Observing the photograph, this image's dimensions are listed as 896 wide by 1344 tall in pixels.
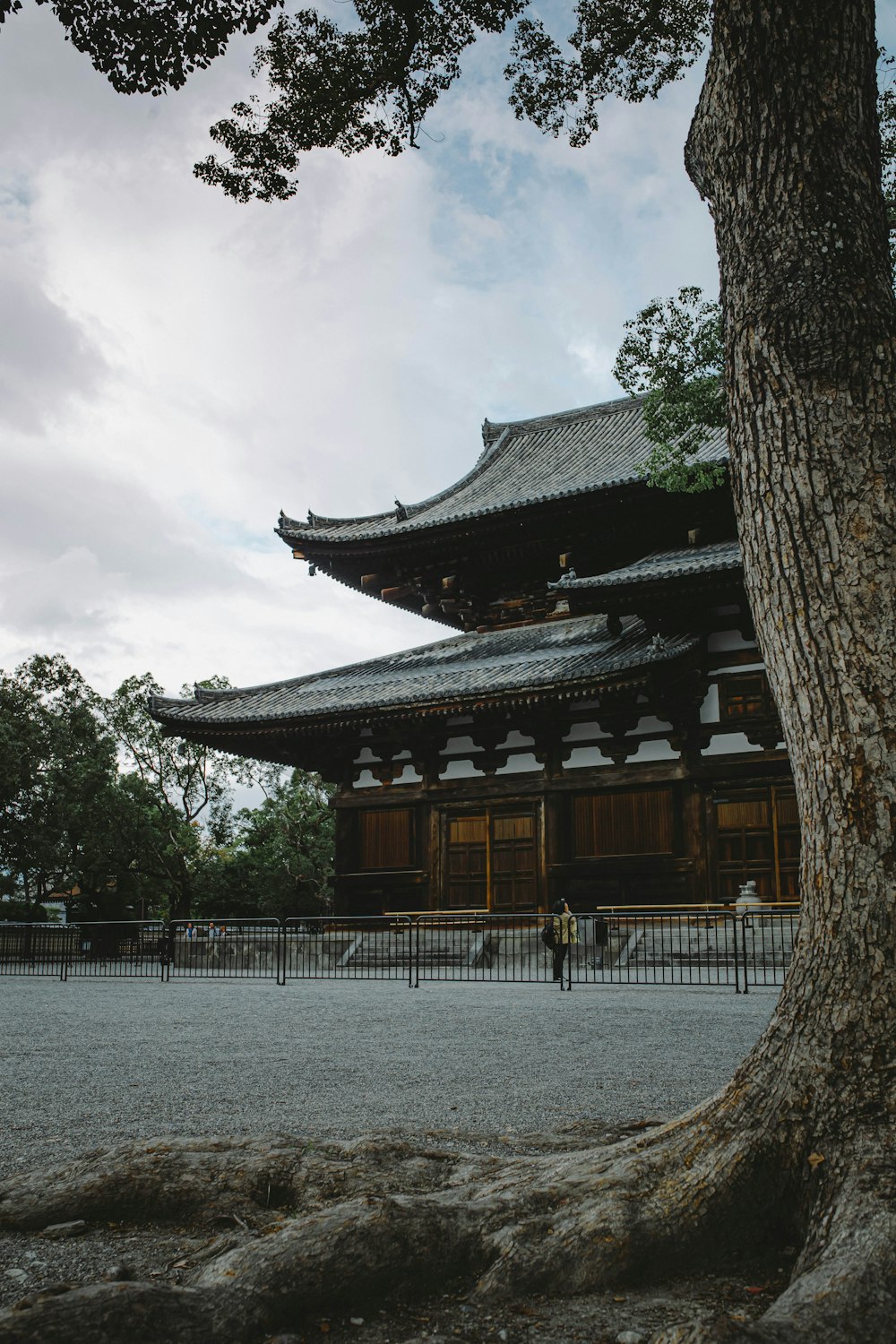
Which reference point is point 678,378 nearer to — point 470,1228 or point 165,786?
point 470,1228

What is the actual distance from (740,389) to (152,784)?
43.5 m

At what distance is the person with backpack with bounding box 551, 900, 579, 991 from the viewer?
15.4m

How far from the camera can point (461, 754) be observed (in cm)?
2197

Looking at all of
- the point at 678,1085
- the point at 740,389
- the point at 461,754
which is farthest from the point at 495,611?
the point at 740,389

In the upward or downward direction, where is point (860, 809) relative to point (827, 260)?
downward

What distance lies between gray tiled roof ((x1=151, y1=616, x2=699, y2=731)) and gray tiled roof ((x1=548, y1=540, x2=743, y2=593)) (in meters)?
1.31

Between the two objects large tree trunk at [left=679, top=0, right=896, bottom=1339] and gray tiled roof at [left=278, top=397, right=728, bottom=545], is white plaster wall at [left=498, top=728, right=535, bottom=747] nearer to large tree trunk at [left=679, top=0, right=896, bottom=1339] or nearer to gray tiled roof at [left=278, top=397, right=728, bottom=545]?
gray tiled roof at [left=278, top=397, right=728, bottom=545]

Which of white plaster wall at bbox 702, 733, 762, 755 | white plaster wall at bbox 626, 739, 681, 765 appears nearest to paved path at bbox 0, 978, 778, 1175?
white plaster wall at bbox 702, 733, 762, 755

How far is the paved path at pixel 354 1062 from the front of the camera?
Result: 5496 millimetres

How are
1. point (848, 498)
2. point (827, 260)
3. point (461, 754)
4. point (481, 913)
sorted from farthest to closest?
point (461, 754) → point (481, 913) → point (827, 260) → point (848, 498)

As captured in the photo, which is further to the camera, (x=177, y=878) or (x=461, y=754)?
(x=177, y=878)

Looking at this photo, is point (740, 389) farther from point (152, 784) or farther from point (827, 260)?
point (152, 784)

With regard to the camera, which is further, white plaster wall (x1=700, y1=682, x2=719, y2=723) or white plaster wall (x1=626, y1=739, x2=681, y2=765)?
white plaster wall (x1=626, y1=739, x2=681, y2=765)

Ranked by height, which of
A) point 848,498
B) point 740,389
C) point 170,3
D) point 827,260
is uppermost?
point 170,3
